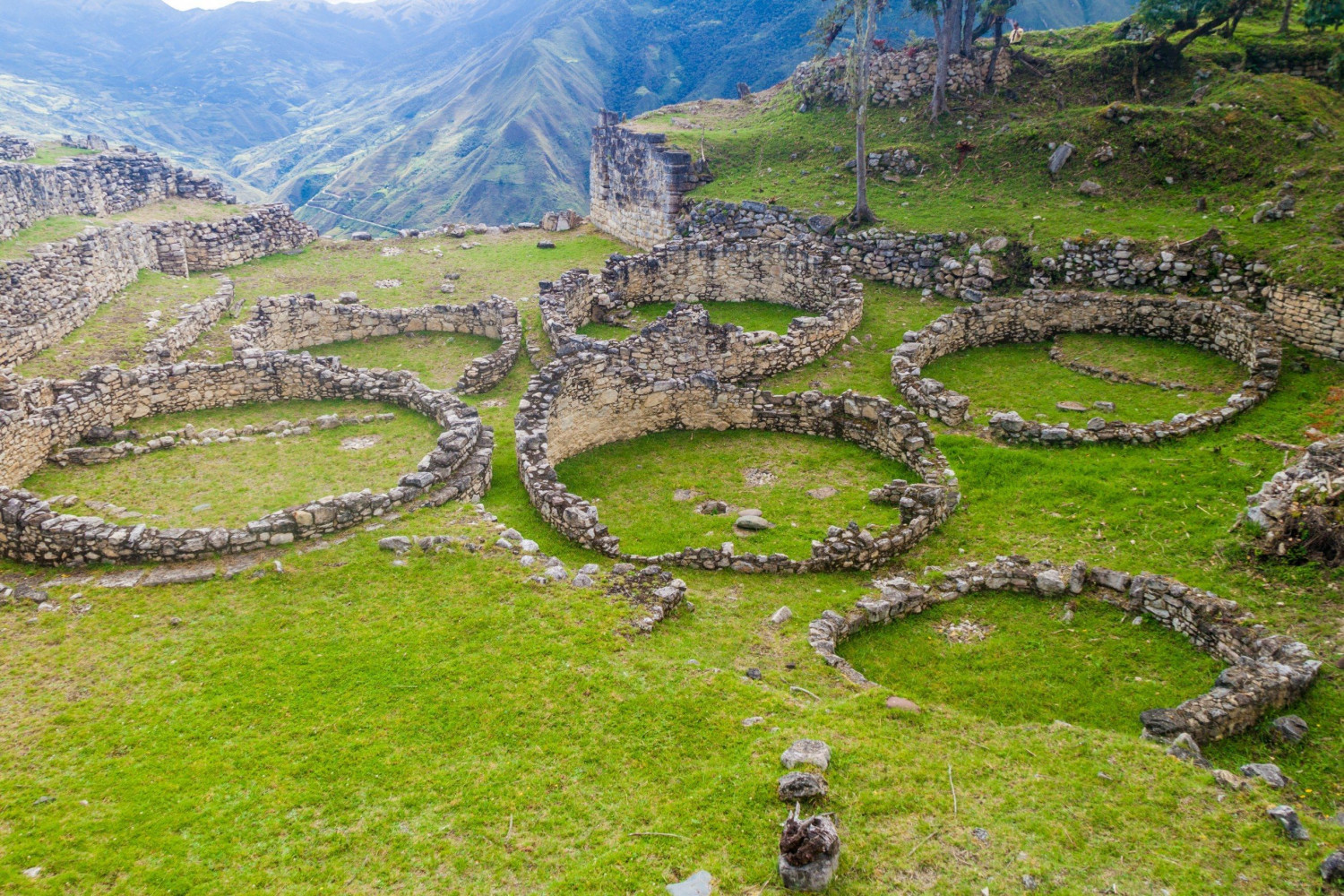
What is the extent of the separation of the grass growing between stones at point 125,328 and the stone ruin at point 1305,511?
27402 millimetres

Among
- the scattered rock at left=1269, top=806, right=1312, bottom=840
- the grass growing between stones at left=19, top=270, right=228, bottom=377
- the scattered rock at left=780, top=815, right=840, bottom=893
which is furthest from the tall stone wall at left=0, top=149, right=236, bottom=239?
the scattered rock at left=1269, top=806, right=1312, bottom=840

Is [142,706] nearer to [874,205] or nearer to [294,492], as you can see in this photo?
[294,492]

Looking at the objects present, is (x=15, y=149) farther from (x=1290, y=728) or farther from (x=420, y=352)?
(x=1290, y=728)

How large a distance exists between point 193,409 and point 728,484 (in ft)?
46.9

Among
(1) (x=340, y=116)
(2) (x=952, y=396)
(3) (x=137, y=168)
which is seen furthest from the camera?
(1) (x=340, y=116)

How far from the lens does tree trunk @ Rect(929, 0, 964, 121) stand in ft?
110

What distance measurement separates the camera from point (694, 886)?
7766mm

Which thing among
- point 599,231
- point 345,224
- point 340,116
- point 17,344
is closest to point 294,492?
point 17,344

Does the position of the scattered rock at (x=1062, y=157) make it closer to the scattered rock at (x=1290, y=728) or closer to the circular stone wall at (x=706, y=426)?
the circular stone wall at (x=706, y=426)

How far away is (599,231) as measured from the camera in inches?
1626

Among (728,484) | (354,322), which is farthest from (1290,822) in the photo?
(354,322)

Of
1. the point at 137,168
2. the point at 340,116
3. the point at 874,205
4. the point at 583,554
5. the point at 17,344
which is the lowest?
the point at 583,554

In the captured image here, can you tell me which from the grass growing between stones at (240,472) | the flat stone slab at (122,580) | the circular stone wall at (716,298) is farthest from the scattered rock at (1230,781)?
the circular stone wall at (716,298)

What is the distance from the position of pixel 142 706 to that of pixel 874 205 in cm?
2848
